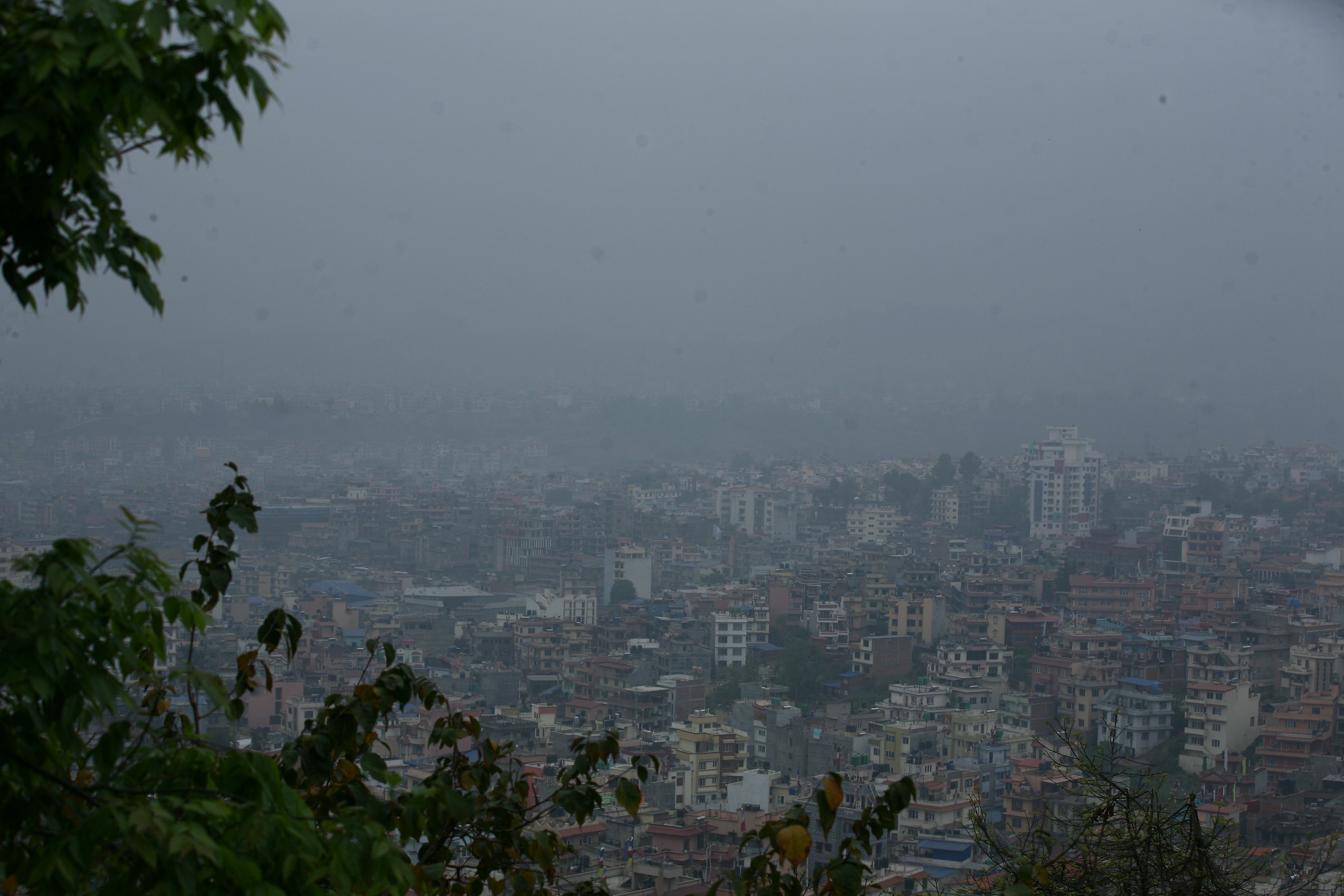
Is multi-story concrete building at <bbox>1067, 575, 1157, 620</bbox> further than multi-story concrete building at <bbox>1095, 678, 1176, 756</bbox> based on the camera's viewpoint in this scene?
Yes

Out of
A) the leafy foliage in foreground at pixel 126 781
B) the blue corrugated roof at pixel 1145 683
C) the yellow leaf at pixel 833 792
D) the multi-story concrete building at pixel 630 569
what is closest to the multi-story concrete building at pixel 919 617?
the blue corrugated roof at pixel 1145 683

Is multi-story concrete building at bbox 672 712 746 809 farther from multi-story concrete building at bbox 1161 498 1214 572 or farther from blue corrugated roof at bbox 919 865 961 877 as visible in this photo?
multi-story concrete building at bbox 1161 498 1214 572

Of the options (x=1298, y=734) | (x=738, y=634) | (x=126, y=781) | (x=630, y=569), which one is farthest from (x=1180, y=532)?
(x=126, y=781)

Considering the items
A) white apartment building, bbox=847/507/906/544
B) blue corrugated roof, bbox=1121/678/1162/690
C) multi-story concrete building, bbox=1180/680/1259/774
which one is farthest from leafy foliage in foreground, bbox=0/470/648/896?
white apartment building, bbox=847/507/906/544

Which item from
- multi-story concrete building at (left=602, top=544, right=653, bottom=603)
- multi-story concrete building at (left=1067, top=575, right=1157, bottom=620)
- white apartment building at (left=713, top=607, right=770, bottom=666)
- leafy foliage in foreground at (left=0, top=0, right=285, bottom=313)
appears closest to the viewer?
leafy foliage in foreground at (left=0, top=0, right=285, bottom=313)

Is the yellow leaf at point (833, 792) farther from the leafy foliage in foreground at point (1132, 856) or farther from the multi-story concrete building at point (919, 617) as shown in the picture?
the multi-story concrete building at point (919, 617)

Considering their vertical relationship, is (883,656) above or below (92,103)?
below

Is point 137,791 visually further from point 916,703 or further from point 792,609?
point 792,609

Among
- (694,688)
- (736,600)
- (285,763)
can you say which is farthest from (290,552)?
(285,763)
